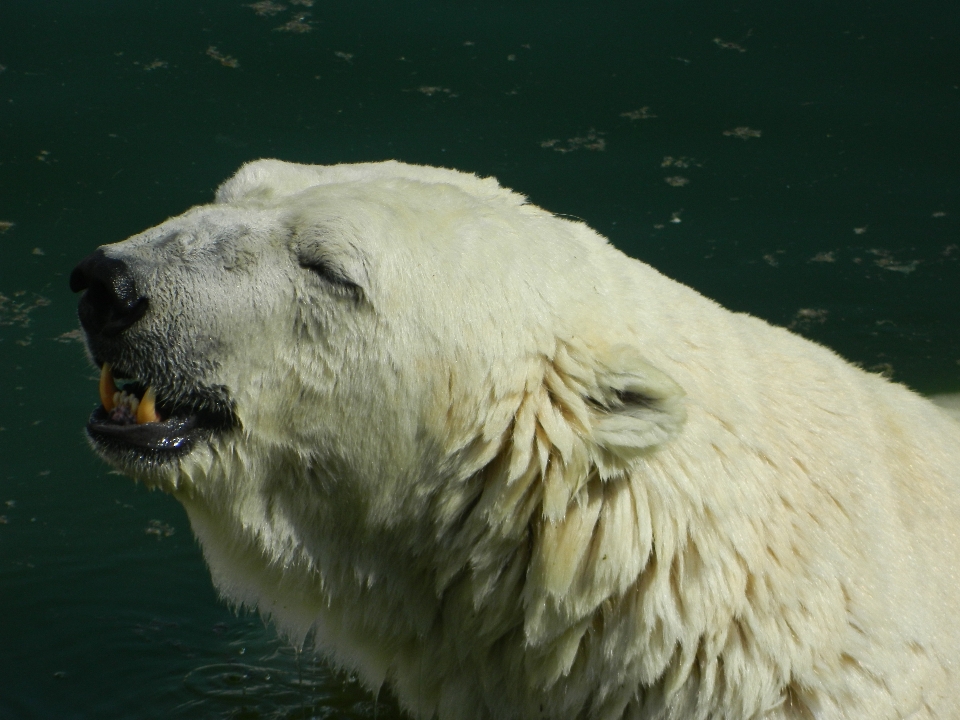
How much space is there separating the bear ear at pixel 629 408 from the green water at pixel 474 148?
110 inches

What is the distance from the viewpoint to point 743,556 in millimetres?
2668

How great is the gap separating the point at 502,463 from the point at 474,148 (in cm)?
479

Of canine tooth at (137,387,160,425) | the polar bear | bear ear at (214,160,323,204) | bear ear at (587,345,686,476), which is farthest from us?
bear ear at (214,160,323,204)

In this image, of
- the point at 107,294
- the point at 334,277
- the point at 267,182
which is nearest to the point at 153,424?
the point at 107,294

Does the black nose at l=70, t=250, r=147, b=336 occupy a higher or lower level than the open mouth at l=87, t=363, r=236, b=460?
higher

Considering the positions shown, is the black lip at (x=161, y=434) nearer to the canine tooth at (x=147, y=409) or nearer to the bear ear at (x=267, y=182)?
the canine tooth at (x=147, y=409)

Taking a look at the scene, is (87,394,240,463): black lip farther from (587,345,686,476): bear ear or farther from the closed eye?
(587,345,686,476): bear ear

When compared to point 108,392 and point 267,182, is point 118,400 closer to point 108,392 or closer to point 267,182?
point 108,392

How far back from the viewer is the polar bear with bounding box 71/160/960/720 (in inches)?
104

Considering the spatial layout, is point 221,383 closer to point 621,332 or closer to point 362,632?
point 362,632

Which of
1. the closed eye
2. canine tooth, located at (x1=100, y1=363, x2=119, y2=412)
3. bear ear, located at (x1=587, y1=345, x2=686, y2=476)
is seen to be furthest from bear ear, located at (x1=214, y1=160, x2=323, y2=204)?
bear ear, located at (x1=587, y1=345, x2=686, y2=476)

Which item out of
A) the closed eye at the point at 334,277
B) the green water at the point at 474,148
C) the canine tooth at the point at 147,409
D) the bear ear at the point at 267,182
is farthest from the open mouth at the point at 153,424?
the green water at the point at 474,148

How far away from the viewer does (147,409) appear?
9.03ft

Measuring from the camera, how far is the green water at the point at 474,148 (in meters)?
5.20
